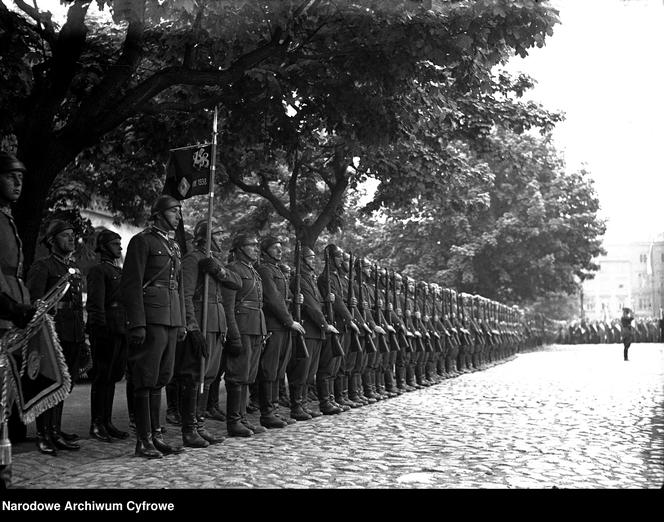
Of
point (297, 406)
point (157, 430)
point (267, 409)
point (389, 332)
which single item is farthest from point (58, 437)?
point (389, 332)

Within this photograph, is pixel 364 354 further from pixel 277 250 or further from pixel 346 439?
pixel 346 439

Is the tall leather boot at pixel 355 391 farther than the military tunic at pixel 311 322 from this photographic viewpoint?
Yes

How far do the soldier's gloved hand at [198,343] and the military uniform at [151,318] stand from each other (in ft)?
1.19

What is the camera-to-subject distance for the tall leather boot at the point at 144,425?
7188 millimetres

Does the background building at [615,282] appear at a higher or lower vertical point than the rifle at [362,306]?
higher

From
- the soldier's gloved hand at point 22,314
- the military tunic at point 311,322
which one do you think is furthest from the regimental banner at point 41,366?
the military tunic at point 311,322

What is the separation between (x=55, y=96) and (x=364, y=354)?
5.57 metres

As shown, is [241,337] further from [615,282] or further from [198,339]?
[615,282]

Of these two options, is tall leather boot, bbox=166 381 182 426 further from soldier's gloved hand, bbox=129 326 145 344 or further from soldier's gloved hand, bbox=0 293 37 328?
soldier's gloved hand, bbox=0 293 37 328

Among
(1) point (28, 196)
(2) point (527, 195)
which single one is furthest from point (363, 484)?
(2) point (527, 195)

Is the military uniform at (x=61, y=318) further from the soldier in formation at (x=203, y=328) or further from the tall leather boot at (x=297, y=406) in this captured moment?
the tall leather boot at (x=297, y=406)

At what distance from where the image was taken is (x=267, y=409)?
9.55 meters

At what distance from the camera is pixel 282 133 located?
13047mm

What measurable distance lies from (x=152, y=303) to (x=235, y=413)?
1988 mm
